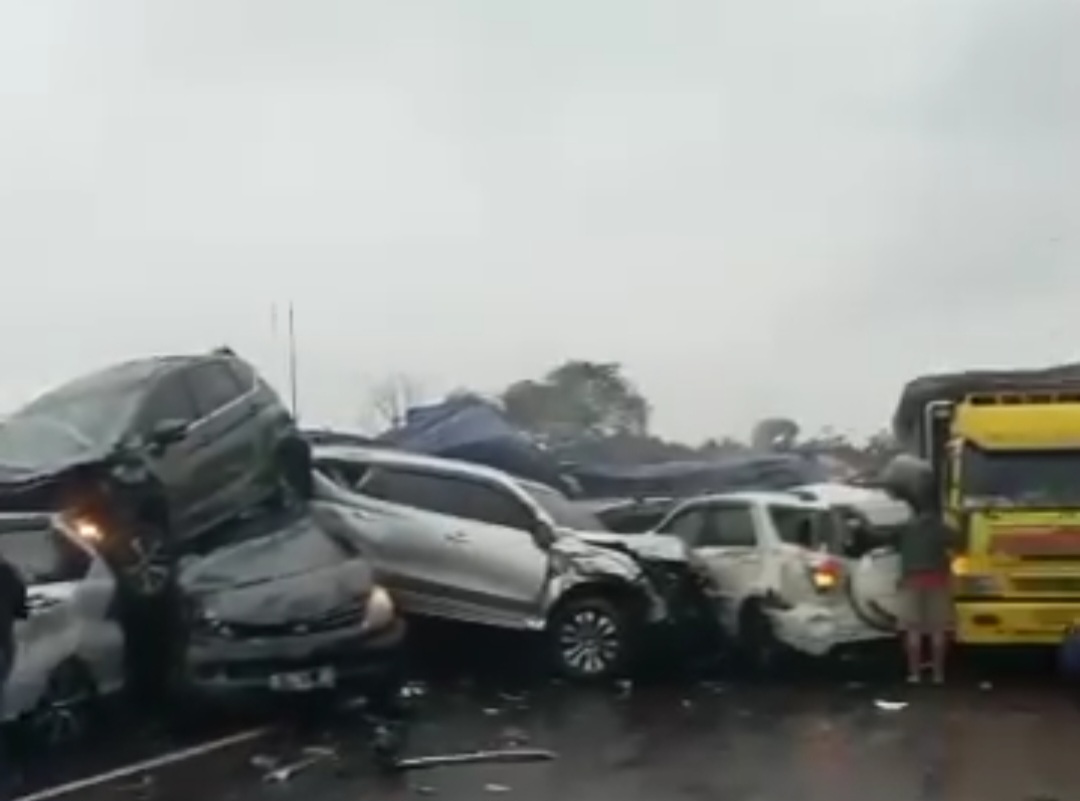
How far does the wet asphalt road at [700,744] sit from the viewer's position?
36.3 feet

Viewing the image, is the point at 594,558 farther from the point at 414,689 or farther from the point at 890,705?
the point at 890,705

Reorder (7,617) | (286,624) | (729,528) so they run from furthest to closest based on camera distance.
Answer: (729,528)
(286,624)
(7,617)

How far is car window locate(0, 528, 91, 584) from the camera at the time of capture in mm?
11945

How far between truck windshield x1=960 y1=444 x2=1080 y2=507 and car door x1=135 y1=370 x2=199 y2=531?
677 cm

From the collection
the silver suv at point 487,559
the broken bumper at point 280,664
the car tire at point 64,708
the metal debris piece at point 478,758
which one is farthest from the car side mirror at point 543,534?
the car tire at point 64,708

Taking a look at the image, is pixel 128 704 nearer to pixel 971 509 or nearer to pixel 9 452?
pixel 9 452

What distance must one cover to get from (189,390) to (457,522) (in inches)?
104

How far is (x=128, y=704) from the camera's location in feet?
42.3

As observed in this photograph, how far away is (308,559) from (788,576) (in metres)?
4.79

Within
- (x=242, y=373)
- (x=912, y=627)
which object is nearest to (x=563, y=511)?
(x=242, y=373)

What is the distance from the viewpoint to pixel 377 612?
1391 cm

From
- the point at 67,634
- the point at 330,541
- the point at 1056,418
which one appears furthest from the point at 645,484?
the point at 67,634

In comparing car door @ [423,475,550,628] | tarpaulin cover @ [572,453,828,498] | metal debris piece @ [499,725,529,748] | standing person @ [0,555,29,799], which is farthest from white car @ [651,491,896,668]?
standing person @ [0,555,29,799]

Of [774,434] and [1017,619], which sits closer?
[1017,619]
